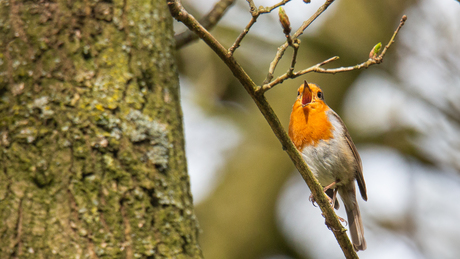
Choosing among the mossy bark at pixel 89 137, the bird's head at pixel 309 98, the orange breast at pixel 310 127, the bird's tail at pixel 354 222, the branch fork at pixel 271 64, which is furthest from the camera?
the bird's tail at pixel 354 222

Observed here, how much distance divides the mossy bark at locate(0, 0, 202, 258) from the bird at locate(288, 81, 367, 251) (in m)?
2.11

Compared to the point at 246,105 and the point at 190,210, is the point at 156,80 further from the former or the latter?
the point at 246,105

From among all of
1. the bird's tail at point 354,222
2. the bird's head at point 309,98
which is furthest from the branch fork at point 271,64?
the bird's tail at point 354,222

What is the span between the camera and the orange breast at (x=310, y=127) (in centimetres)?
405

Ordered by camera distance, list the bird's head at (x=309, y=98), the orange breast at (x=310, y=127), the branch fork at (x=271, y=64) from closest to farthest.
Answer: the branch fork at (x=271, y=64) → the orange breast at (x=310, y=127) → the bird's head at (x=309, y=98)

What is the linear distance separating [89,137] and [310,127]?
2.53m

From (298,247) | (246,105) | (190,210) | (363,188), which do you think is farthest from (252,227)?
(190,210)

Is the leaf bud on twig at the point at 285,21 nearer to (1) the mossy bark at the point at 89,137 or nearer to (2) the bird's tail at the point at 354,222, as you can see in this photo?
(1) the mossy bark at the point at 89,137

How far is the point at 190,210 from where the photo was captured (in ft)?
6.68

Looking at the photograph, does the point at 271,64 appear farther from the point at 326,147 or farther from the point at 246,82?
the point at 326,147

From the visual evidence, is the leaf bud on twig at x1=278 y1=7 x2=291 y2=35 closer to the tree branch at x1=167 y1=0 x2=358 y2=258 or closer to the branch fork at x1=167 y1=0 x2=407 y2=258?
the branch fork at x1=167 y1=0 x2=407 y2=258

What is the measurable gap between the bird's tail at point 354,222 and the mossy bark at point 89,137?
2.82 metres

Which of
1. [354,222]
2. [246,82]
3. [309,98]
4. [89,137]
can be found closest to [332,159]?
[309,98]

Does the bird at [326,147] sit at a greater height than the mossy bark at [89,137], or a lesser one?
lesser
